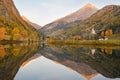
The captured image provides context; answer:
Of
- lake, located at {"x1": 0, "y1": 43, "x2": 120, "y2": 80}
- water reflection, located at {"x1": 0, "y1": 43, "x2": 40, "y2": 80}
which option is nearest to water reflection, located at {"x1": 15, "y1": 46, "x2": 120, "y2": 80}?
lake, located at {"x1": 0, "y1": 43, "x2": 120, "y2": 80}

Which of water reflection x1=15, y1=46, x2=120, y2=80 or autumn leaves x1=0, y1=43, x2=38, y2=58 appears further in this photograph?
autumn leaves x1=0, y1=43, x2=38, y2=58

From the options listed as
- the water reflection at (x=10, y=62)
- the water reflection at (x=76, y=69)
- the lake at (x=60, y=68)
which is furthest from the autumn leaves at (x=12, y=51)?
the water reflection at (x=76, y=69)

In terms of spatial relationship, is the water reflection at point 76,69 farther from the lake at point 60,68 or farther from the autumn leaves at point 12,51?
the autumn leaves at point 12,51

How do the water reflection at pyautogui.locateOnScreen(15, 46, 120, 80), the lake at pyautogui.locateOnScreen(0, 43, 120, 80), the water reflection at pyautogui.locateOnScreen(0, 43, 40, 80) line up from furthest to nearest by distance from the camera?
the water reflection at pyautogui.locateOnScreen(0, 43, 40, 80) → the lake at pyautogui.locateOnScreen(0, 43, 120, 80) → the water reflection at pyautogui.locateOnScreen(15, 46, 120, 80)

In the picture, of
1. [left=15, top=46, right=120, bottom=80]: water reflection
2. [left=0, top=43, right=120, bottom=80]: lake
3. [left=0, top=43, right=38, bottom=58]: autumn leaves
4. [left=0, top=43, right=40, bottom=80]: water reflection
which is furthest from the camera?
[left=0, top=43, right=38, bottom=58]: autumn leaves

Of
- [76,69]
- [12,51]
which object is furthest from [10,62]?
[12,51]

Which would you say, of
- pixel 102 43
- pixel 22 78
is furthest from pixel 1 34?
pixel 22 78

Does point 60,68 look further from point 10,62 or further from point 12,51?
point 12,51

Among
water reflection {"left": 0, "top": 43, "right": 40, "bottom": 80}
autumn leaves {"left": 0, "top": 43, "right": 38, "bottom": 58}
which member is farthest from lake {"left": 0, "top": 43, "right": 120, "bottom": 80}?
autumn leaves {"left": 0, "top": 43, "right": 38, "bottom": 58}

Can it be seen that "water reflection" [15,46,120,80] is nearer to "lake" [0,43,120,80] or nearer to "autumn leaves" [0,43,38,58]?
"lake" [0,43,120,80]

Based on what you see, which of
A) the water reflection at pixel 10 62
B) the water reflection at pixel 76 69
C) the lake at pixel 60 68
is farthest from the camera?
the water reflection at pixel 10 62

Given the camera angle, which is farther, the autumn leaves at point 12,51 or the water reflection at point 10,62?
the autumn leaves at point 12,51

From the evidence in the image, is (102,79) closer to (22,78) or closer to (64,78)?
(64,78)

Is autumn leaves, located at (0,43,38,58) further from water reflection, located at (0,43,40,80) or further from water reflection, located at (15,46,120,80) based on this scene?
water reflection, located at (15,46,120,80)
